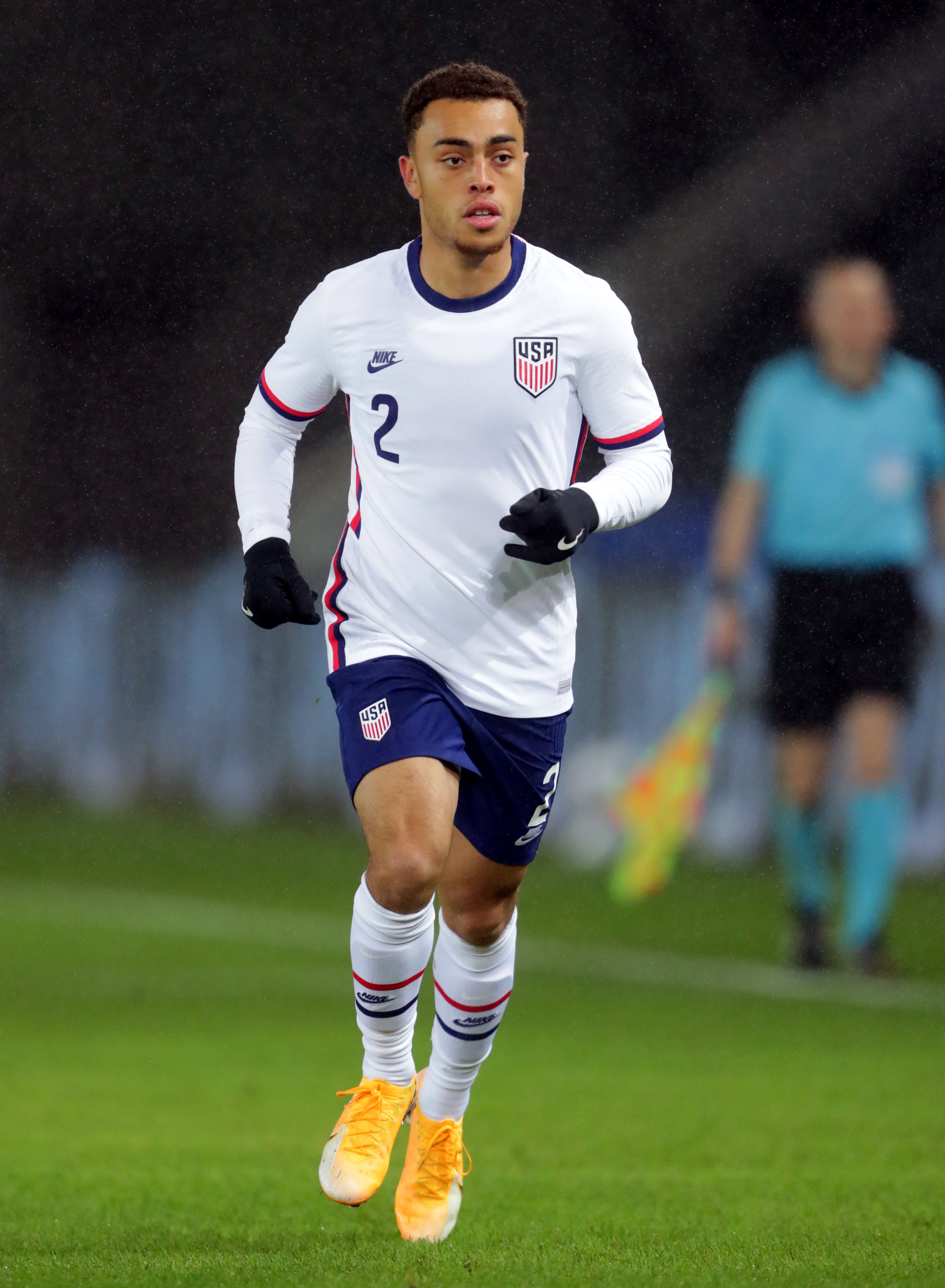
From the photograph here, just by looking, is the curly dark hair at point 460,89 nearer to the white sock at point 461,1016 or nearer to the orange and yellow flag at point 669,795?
the white sock at point 461,1016

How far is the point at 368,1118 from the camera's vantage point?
110 inches

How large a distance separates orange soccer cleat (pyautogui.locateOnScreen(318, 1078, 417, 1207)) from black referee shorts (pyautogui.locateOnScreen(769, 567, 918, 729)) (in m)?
3.37

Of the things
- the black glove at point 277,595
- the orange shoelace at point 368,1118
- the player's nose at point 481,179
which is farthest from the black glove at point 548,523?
the orange shoelace at point 368,1118

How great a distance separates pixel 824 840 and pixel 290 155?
3.47 m

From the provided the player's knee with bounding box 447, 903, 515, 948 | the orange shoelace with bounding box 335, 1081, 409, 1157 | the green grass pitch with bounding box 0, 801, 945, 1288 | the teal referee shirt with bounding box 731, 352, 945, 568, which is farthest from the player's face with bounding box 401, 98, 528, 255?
the teal referee shirt with bounding box 731, 352, 945, 568

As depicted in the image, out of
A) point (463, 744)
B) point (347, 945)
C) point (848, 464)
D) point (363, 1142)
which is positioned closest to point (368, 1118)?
point (363, 1142)

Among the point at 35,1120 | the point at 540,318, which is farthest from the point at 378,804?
the point at 35,1120

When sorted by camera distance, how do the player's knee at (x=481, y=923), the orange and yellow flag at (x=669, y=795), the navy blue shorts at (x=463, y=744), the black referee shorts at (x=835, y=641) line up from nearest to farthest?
1. the navy blue shorts at (x=463, y=744)
2. the player's knee at (x=481, y=923)
3. the black referee shorts at (x=835, y=641)
4. the orange and yellow flag at (x=669, y=795)

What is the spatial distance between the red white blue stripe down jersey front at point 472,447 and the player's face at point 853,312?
3.82m

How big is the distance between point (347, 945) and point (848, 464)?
2510mm

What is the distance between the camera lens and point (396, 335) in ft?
9.15

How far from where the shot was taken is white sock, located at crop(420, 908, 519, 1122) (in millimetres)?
2939

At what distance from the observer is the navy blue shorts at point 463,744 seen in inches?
106

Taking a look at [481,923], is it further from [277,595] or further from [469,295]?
[469,295]
